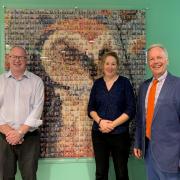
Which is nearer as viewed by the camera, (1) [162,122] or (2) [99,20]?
(1) [162,122]

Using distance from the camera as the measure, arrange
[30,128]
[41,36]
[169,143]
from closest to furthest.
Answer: [169,143] → [30,128] → [41,36]

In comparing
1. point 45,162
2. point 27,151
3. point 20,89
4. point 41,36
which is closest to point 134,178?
point 45,162

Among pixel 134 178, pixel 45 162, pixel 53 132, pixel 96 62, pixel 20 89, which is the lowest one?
pixel 134 178

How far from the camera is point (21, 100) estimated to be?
8.89 feet

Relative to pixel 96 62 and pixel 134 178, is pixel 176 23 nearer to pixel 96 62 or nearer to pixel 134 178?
pixel 96 62

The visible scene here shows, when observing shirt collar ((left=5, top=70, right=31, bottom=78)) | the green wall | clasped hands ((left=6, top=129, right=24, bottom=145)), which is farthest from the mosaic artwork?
clasped hands ((left=6, top=129, right=24, bottom=145))

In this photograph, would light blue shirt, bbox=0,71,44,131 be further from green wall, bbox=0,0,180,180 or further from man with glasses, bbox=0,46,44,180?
green wall, bbox=0,0,180,180

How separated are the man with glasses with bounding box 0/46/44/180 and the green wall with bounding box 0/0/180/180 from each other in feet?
1.05

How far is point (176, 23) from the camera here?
3.10 m

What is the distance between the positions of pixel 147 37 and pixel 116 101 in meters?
0.81

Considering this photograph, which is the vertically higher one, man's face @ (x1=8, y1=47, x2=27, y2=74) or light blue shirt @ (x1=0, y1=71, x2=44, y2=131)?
man's face @ (x1=8, y1=47, x2=27, y2=74)

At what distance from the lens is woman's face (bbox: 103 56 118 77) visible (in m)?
2.75

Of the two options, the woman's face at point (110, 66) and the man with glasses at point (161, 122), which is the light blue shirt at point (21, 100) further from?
the man with glasses at point (161, 122)

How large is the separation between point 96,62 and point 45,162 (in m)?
1.11
